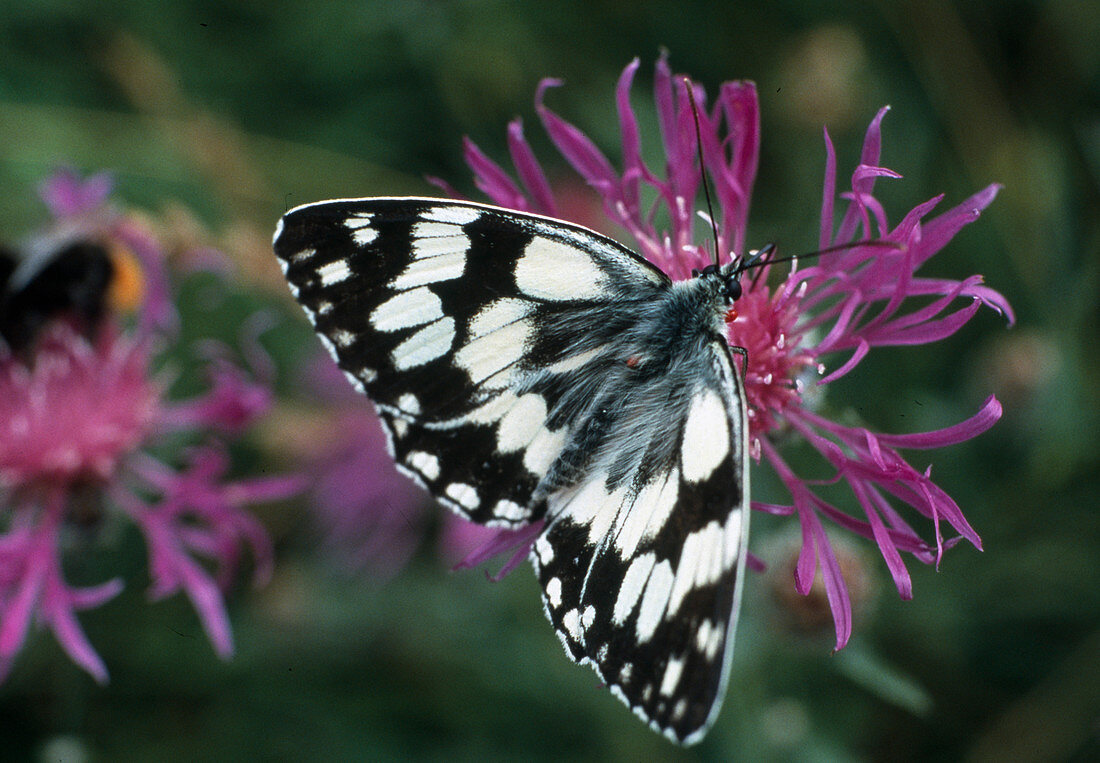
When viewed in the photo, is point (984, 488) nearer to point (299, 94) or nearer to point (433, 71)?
point (433, 71)

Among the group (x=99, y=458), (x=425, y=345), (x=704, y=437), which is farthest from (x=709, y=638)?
(x=99, y=458)

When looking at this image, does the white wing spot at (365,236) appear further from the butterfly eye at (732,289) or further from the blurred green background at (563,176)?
the blurred green background at (563,176)

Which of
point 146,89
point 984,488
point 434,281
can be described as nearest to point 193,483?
point 434,281

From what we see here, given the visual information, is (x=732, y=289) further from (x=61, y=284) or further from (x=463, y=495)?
(x=61, y=284)

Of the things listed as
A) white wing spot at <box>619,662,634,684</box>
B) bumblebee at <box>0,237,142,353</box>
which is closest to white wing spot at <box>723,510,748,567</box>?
white wing spot at <box>619,662,634,684</box>

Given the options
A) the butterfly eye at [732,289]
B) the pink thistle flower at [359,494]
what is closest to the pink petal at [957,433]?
the butterfly eye at [732,289]
